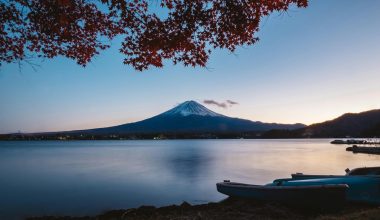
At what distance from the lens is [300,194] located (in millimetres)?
10406

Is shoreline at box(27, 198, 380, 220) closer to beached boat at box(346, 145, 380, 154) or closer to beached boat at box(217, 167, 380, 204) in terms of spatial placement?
beached boat at box(217, 167, 380, 204)

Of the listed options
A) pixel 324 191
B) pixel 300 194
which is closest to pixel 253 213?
pixel 300 194

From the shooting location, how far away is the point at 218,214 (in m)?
9.75

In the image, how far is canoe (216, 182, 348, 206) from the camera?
9.84 metres

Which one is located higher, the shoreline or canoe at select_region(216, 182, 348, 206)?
canoe at select_region(216, 182, 348, 206)

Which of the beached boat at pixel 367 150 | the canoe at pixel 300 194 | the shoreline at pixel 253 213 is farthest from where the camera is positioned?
the beached boat at pixel 367 150

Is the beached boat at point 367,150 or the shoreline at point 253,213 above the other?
the beached boat at point 367,150

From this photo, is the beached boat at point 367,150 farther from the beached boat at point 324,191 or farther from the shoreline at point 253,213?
the shoreline at point 253,213

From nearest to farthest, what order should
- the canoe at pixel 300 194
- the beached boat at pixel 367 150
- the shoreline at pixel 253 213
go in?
the shoreline at pixel 253 213, the canoe at pixel 300 194, the beached boat at pixel 367 150

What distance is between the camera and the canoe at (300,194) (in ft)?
32.3

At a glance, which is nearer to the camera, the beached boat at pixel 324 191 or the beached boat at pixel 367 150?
the beached boat at pixel 324 191

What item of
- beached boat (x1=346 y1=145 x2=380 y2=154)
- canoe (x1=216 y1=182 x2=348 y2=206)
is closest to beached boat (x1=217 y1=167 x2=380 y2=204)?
canoe (x1=216 y1=182 x2=348 y2=206)

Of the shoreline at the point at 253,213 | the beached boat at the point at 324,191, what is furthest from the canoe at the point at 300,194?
the shoreline at the point at 253,213

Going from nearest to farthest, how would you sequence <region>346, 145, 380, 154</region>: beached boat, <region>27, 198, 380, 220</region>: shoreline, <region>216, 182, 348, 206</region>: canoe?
1. <region>27, 198, 380, 220</region>: shoreline
2. <region>216, 182, 348, 206</region>: canoe
3. <region>346, 145, 380, 154</region>: beached boat
